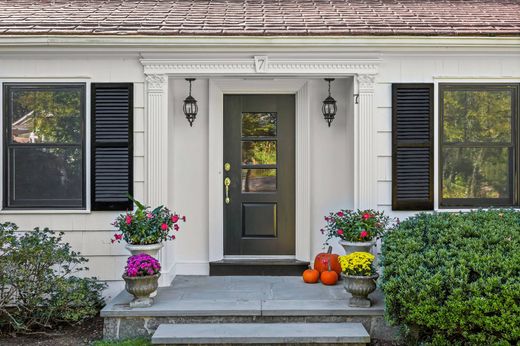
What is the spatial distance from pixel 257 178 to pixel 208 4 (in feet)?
7.38

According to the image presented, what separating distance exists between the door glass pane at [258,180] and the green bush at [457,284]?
1994 millimetres

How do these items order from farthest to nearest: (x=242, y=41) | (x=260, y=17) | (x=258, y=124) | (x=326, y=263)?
1. (x=258, y=124)
2. (x=260, y=17)
3. (x=326, y=263)
4. (x=242, y=41)

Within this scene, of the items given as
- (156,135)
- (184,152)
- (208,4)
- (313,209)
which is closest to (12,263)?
(156,135)

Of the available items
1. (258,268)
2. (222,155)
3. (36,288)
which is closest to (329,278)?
(258,268)

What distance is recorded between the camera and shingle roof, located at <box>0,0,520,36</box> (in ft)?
15.8

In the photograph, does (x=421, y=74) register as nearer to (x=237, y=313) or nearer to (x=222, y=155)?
(x=222, y=155)

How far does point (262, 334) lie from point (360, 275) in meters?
1.00

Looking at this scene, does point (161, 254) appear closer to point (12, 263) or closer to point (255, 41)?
point (12, 263)

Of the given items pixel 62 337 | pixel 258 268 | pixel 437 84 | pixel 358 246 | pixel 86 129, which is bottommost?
pixel 62 337

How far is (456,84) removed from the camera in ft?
16.5

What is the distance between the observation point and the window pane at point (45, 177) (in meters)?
4.96

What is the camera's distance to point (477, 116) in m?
5.07

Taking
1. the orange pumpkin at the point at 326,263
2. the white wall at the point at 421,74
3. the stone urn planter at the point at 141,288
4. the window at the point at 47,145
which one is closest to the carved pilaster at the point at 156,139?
the window at the point at 47,145

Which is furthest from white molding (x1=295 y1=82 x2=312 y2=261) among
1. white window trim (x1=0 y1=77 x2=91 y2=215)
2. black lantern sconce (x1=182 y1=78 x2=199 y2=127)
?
white window trim (x1=0 y1=77 x2=91 y2=215)
